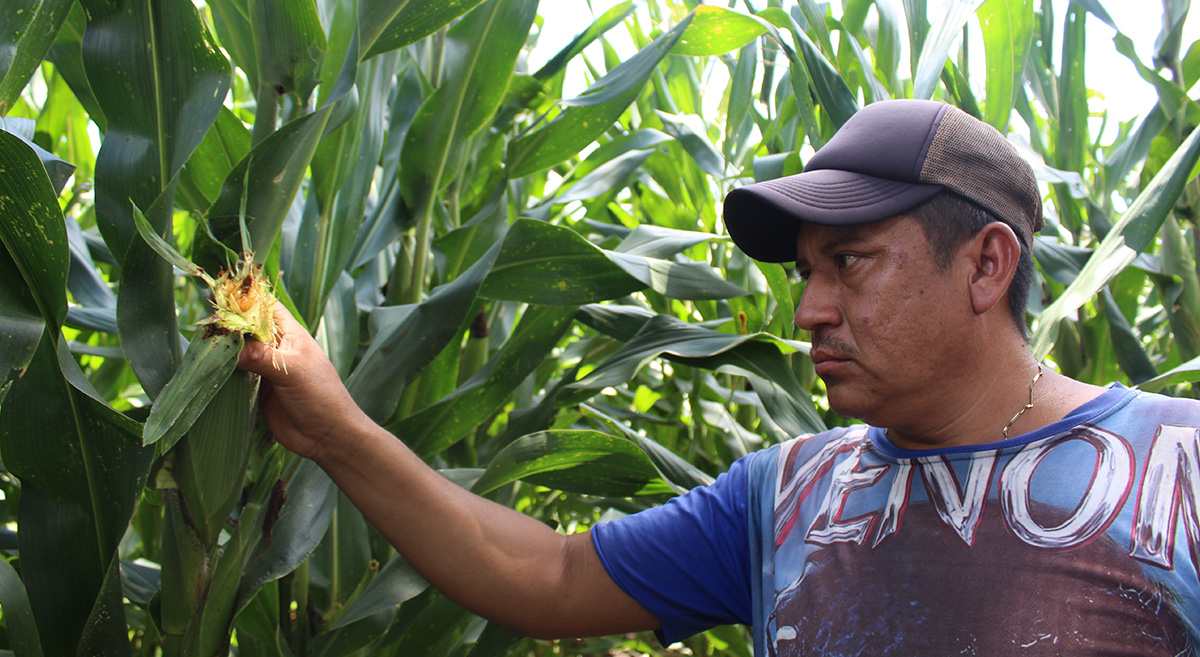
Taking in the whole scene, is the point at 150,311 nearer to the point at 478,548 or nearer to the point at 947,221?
the point at 478,548

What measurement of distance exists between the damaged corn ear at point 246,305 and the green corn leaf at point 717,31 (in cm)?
71

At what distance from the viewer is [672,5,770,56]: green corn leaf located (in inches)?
45.0

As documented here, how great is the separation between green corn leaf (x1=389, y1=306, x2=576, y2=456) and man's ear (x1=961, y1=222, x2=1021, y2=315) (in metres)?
0.48

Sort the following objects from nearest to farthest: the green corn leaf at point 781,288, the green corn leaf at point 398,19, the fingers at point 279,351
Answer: the fingers at point 279,351
the green corn leaf at point 398,19
the green corn leaf at point 781,288

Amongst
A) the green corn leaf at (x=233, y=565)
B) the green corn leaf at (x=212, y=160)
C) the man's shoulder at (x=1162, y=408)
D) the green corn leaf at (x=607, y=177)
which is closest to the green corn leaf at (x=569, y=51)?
the green corn leaf at (x=607, y=177)

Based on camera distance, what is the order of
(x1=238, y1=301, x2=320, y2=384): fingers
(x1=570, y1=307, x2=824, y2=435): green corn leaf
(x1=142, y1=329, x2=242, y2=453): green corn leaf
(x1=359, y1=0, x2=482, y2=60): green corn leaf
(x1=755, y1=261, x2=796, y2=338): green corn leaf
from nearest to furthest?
1. (x1=142, y1=329, x2=242, y2=453): green corn leaf
2. (x1=238, y1=301, x2=320, y2=384): fingers
3. (x1=359, y1=0, x2=482, y2=60): green corn leaf
4. (x1=570, y1=307, x2=824, y2=435): green corn leaf
5. (x1=755, y1=261, x2=796, y2=338): green corn leaf

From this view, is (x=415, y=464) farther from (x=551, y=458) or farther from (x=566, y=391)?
(x=566, y=391)

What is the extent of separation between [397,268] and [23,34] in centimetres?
53

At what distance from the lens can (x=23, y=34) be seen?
2.18 feet

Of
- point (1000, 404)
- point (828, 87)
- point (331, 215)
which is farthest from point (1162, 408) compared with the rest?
point (331, 215)

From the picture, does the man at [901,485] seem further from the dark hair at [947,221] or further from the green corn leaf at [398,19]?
the green corn leaf at [398,19]

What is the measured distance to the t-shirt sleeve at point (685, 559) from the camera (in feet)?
3.12

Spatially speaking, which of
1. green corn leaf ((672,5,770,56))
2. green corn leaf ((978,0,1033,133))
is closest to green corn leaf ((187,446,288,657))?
green corn leaf ((672,5,770,56))

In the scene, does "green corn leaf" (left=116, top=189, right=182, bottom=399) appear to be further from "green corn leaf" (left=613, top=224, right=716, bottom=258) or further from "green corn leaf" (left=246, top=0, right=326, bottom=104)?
"green corn leaf" (left=613, top=224, right=716, bottom=258)
